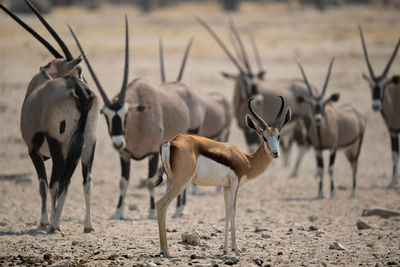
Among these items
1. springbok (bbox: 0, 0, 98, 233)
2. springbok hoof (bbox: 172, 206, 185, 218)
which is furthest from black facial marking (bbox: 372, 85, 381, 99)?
springbok (bbox: 0, 0, 98, 233)

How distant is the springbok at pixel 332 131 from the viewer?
11.4m

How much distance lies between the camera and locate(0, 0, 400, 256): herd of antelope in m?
6.07

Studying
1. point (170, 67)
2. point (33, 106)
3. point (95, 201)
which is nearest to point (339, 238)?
point (33, 106)

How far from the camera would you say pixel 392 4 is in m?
53.5

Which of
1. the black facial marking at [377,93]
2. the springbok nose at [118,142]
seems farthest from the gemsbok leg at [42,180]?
the black facial marking at [377,93]

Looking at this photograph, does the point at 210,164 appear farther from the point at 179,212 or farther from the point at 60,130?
the point at 179,212

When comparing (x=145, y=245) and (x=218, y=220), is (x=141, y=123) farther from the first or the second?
(x=145, y=245)

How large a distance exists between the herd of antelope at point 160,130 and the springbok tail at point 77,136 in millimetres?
11

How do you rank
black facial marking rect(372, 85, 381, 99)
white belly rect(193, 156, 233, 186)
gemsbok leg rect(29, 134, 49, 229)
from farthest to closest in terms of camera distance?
black facial marking rect(372, 85, 381, 99)
gemsbok leg rect(29, 134, 49, 229)
white belly rect(193, 156, 233, 186)

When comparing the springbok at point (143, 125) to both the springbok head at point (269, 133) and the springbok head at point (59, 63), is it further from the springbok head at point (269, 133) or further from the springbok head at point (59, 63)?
the springbok head at point (269, 133)

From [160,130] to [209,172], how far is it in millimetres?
3160

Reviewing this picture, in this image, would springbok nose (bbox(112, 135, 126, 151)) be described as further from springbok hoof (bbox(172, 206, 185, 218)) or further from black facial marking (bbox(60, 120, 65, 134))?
springbok hoof (bbox(172, 206, 185, 218))

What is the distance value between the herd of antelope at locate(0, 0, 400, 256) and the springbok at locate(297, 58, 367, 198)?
2 centimetres

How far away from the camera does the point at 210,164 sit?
19.8 ft
